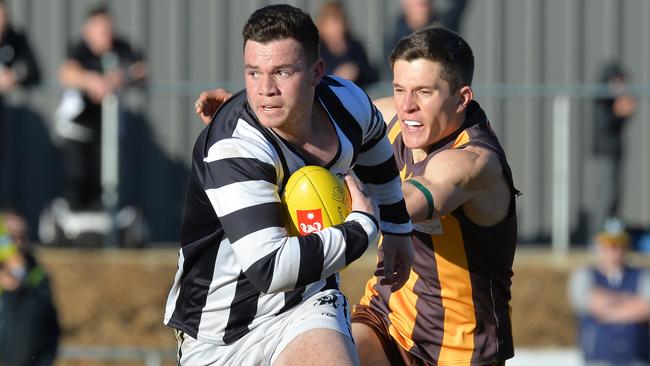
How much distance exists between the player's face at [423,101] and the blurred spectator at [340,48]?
585 cm

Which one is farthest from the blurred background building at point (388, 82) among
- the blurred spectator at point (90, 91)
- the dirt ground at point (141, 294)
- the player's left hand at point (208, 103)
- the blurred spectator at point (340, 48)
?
the player's left hand at point (208, 103)

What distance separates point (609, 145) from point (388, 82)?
2.30 meters

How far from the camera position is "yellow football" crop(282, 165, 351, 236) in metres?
5.49

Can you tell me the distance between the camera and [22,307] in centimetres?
1240

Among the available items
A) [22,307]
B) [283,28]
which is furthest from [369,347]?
[22,307]

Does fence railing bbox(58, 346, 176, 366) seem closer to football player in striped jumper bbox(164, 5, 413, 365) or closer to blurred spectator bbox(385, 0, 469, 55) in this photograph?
blurred spectator bbox(385, 0, 469, 55)

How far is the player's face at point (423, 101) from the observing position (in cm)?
651

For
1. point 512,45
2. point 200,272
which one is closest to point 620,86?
point 512,45

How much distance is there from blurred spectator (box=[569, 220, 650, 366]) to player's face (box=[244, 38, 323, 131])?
7.46 meters

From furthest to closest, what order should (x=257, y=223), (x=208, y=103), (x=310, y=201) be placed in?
(x=208, y=103)
(x=310, y=201)
(x=257, y=223)

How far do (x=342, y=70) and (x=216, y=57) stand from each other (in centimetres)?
335

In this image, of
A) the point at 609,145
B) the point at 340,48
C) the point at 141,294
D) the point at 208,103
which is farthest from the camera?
the point at 609,145

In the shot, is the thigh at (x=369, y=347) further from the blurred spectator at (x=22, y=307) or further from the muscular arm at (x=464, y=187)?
the blurred spectator at (x=22, y=307)

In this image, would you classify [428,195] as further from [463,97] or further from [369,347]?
[369,347]
